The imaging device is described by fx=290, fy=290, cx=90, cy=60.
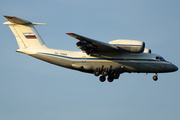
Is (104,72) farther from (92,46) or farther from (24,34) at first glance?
(24,34)

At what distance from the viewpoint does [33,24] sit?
18.2 meters

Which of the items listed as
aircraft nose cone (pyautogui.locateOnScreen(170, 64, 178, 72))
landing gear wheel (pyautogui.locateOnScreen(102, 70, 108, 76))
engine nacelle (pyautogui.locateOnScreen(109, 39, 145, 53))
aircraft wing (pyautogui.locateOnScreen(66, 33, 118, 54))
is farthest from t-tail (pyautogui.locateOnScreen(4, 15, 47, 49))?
aircraft nose cone (pyautogui.locateOnScreen(170, 64, 178, 72))

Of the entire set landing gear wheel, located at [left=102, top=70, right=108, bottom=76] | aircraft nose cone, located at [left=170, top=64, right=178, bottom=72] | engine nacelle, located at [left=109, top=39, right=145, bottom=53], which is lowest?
landing gear wheel, located at [left=102, top=70, right=108, bottom=76]

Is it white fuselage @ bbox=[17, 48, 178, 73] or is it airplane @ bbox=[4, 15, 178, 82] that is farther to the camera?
white fuselage @ bbox=[17, 48, 178, 73]

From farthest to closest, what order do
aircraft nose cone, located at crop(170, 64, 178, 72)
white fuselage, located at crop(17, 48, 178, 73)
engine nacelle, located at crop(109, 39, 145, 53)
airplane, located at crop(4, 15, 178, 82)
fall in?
aircraft nose cone, located at crop(170, 64, 178, 72) < white fuselage, located at crop(17, 48, 178, 73) < airplane, located at crop(4, 15, 178, 82) < engine nacelle, located at crop(109, 39, 145, 53)

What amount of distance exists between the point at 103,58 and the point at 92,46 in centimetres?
111

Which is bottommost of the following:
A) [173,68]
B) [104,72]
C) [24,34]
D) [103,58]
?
[104,72]

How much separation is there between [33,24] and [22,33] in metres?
0.89

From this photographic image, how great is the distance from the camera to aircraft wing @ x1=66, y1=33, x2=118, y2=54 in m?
15.6

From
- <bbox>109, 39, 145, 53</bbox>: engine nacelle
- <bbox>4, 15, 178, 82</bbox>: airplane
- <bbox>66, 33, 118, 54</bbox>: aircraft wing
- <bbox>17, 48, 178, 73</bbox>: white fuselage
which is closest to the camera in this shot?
<bbox>66, 33, 118, 54</bbox>: aircraft wing

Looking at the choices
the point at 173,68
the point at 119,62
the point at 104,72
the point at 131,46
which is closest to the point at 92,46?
the point at 104,72

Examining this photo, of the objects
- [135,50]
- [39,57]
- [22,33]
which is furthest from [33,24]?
[135,50]

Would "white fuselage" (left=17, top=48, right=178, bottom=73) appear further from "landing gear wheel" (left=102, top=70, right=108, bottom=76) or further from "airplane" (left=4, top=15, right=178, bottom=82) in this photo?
"landing gear wheel" (left=102, top=70, right=108, bottom=76)

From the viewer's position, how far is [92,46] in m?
16.5
